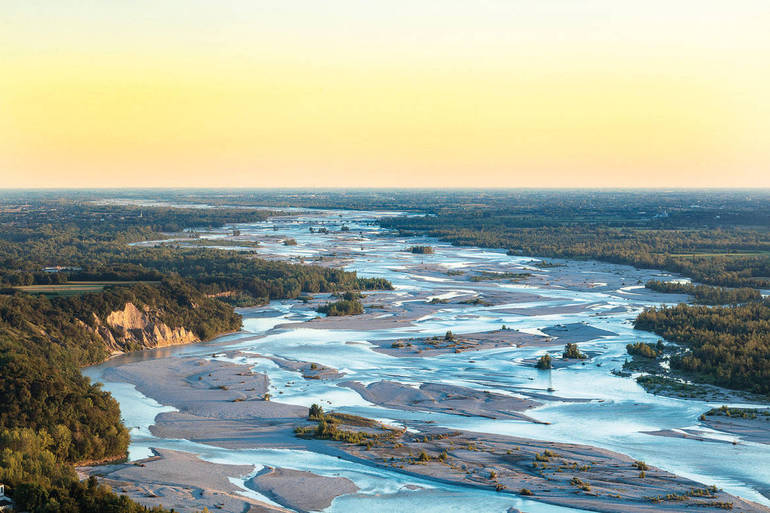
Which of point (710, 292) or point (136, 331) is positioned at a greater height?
point (710, 292)

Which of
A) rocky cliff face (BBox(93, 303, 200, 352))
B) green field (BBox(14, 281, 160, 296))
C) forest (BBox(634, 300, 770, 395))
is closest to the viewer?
forest (BBox(634, 300, 770, 395))

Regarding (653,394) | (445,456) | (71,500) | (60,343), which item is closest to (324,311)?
(60,343)

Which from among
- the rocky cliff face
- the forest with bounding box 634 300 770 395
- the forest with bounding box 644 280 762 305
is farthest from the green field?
the forest with bounding box 644 280 762 305

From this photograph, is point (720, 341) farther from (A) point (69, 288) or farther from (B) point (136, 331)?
(A) point (69, 288)

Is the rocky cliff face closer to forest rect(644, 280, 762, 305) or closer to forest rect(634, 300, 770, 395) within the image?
forest rect(634, 300, 770, 395)

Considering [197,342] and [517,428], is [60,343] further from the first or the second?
[517,428]

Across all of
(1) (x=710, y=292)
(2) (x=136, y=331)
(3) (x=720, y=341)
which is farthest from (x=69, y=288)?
(1) (x=710, y=292)

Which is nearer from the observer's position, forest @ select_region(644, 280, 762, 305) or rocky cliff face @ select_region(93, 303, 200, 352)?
rocky cliff face @ select_region(93, 303, 200, 352)

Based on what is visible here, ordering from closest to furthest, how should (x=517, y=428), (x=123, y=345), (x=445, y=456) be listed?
(x=445, y=456), (x=517, y=428), (x=123, y=345)

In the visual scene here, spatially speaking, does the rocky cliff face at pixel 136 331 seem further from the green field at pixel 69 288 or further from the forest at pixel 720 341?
the forest at pixel 720 341
